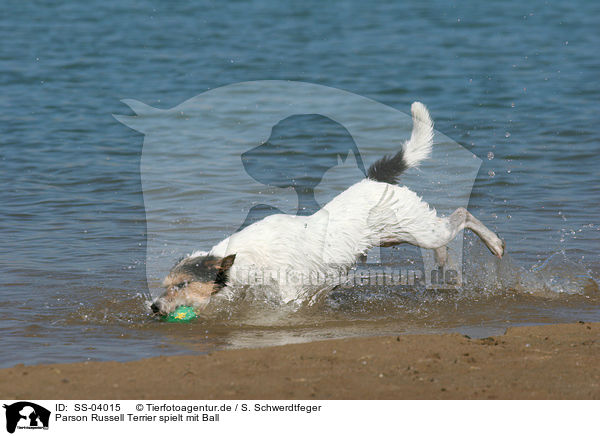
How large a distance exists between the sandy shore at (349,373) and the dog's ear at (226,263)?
1144 millimetres

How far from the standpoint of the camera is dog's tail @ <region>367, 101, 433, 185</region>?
24.2ft

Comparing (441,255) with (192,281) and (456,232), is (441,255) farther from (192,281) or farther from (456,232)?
(192,281)

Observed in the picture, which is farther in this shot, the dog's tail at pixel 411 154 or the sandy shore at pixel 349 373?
the dog's tail at pixel 411 154

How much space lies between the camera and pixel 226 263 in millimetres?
6453

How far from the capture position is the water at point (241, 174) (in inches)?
266

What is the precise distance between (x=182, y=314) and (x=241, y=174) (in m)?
5.46

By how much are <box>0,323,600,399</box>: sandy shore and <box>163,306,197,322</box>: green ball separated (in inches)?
46.9

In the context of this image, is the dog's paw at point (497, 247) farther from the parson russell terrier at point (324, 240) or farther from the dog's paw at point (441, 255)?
the dog's paw at point (441, 255)

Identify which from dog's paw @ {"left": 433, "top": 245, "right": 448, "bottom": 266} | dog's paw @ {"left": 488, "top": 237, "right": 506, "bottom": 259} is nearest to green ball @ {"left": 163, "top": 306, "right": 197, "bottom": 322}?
dog's paw @ {"left": 433, "top": 245, "right": 448, "bottom": 266}

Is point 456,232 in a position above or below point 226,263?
above
